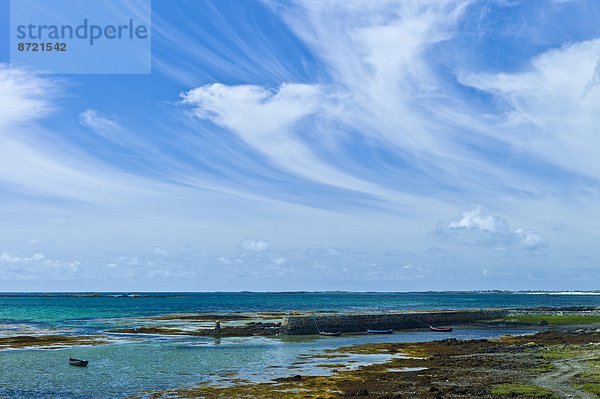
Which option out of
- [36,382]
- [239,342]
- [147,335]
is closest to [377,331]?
[239,342]

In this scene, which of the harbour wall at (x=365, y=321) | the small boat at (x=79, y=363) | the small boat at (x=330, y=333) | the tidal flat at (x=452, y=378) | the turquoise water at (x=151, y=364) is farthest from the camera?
the harbour wall at (x=365, y=321)

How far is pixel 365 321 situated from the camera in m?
82.8

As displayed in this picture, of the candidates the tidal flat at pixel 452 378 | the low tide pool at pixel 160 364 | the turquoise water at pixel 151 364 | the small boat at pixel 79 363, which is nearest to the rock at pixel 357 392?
the tidal flat at pixel 452 378

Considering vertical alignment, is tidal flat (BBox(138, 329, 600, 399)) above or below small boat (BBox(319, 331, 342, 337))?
above

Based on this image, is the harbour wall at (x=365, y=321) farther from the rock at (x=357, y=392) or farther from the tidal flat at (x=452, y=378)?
the rock at (x=357, y=392)

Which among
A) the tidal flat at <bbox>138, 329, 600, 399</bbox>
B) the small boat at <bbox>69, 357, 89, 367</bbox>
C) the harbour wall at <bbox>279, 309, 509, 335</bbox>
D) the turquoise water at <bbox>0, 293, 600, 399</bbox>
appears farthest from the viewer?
the harbour wall at <bbox>279, 309, 509, 335</bbox>

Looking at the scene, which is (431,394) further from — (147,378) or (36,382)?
(36,382)

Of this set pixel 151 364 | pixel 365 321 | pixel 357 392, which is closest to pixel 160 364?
pixel 151 364

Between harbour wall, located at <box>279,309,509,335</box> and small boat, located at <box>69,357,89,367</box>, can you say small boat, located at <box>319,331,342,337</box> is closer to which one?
harbour wall, located at <box>279,309,509,335</box>

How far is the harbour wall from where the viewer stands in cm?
7731

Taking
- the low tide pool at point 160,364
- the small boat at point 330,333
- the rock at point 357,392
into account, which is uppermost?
the rock at point 357,392

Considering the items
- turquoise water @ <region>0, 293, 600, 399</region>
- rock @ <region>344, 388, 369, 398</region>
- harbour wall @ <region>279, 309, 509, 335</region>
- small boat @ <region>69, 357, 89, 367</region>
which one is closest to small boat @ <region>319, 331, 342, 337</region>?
harbour wall @ <region>279, 309, 509, 335</region>

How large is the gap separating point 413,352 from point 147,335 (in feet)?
125

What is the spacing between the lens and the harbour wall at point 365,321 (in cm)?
7731
